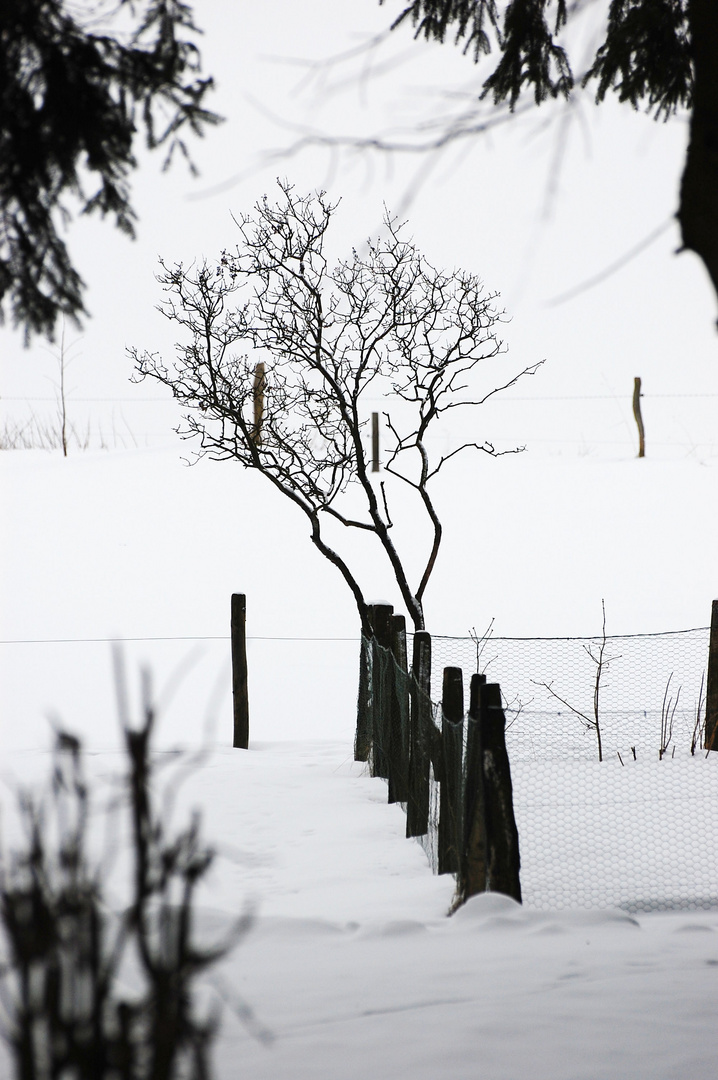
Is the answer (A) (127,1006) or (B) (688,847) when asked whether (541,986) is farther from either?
(B) (688,847)

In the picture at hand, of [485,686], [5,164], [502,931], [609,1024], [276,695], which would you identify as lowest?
[276,695]

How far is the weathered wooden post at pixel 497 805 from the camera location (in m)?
3.97

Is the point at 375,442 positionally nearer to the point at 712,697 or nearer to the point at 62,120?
the point at 712,697

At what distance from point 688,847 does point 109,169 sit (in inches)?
204

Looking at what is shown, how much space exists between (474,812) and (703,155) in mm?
2822

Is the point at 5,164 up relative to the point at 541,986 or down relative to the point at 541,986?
up

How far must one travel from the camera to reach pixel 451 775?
4684 millimetres

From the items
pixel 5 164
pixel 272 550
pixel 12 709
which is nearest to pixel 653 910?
pixel 5 164

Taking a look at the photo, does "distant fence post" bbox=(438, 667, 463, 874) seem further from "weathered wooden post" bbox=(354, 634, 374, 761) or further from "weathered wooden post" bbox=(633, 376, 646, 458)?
"weathered wooden post" bbox=(633, 376, 646, 458)

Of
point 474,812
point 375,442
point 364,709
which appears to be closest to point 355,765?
point 364,709

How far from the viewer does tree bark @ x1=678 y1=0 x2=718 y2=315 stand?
247cm

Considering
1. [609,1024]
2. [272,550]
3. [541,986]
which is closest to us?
[609,1024]

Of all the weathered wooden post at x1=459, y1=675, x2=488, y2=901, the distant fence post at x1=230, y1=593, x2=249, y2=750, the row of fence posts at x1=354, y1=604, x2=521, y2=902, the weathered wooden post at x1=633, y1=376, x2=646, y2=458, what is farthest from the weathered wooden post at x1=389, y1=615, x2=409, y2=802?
the weathered wooden post at x1=633, y1=376, x2=646, y2=458

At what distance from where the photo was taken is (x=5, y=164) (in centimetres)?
273
